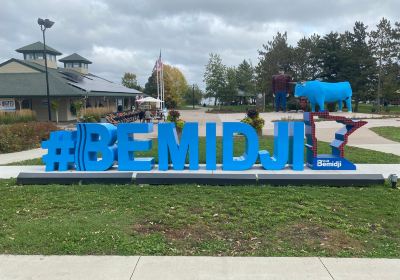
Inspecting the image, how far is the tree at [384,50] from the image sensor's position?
46.9m

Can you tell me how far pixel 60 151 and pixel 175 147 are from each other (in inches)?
112

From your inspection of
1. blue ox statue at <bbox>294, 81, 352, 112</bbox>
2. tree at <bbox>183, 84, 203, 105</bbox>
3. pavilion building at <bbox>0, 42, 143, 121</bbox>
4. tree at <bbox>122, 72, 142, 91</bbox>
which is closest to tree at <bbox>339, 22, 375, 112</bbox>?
blue ox statue at <bbox>294, 81, 352, 112</bbox>

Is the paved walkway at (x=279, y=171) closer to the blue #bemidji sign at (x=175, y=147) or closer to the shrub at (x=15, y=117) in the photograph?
the blue #bemidji sign at (x=175, y=147)

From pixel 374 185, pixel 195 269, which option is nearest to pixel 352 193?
pixel 374 185

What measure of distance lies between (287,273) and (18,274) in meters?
3.03

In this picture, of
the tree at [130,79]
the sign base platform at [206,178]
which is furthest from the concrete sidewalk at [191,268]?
the tree at [130,79]

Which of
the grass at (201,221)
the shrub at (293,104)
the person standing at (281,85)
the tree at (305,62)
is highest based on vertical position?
the tree at (305,62)

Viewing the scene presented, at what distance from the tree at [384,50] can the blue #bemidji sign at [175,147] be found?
42.6 meters

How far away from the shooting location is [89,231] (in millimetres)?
5473

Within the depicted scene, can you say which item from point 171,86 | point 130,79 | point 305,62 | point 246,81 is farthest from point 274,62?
point 130,79

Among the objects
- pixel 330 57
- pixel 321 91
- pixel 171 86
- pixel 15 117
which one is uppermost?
pixel 330 57

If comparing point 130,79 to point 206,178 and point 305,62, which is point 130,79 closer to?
point 305,62

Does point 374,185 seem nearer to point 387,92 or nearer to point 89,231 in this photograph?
point 89,231

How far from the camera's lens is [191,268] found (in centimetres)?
438
